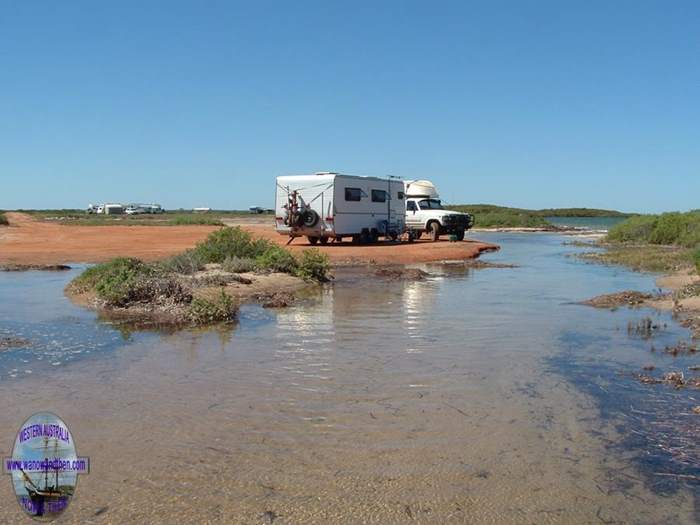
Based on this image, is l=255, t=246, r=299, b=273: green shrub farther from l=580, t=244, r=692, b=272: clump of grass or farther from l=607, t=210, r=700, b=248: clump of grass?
l=607, t=210, r=700, b=248: clump of grass

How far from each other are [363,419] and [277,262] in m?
12.5

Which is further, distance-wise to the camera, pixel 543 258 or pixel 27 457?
pixel 543 258

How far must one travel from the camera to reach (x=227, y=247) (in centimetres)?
2003

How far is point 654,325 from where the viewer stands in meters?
11.5

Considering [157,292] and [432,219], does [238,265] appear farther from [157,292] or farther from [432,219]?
[432,219]

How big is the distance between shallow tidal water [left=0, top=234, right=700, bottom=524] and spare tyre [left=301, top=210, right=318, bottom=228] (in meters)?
16.8

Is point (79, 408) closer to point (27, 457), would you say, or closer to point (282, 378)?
point (27, 457)

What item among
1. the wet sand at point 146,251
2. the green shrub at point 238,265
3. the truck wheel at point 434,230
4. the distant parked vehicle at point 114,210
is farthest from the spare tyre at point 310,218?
the distant parked vehicle at point 114,210

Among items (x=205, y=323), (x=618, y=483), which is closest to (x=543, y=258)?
(x=205, y=323)

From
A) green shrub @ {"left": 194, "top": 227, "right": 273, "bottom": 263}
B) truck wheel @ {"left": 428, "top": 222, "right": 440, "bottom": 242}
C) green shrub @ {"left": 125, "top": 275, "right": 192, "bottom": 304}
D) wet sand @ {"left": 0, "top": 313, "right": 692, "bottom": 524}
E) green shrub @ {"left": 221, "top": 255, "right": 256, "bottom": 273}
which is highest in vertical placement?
A: truck wheel @ {"left": 428, "top": 222, "right": 440, "bottom": 242}

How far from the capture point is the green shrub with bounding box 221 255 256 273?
17375 mm

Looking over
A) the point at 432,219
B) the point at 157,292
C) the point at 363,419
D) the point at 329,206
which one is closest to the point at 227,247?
the point at 157,292

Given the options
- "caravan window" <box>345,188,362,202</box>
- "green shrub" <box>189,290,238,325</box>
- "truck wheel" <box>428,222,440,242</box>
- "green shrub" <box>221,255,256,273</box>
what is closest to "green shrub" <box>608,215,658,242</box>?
"truck wheel" <box>428,222,440,242</box>

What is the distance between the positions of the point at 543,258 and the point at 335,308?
57.4 ft
